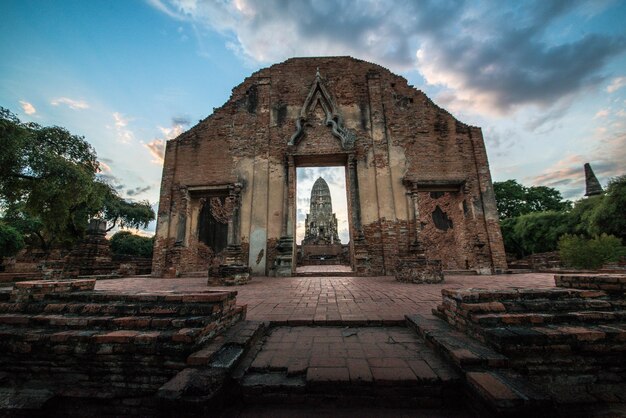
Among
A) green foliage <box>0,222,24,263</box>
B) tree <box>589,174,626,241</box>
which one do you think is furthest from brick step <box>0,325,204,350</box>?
tree <box>589,174,626,241</box>

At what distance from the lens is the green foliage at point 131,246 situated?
2044 centimetres

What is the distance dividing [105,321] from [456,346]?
9.67 ft

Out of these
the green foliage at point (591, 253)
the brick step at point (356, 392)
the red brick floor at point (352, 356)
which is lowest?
the brick step at point (356, 392)

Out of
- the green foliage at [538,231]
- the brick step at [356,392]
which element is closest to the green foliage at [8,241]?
the brick step at [356,392]

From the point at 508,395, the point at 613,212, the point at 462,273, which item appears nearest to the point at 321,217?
the point at 462,273

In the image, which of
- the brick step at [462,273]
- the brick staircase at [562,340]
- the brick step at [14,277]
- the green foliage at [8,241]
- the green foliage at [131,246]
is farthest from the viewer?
the green foliage at [131,246]

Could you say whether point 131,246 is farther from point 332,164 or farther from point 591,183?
point 591,183

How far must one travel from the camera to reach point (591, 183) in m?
23.4

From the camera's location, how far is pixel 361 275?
8344 mm

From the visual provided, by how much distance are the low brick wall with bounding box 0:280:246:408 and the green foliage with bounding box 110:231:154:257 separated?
71.3 feet

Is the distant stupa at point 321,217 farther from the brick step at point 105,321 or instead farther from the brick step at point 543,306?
the brick step at point 105,321

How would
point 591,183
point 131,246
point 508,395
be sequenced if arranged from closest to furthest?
point 508,395 → point 131,246 → point 591,183

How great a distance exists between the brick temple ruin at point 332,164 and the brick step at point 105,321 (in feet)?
20.7

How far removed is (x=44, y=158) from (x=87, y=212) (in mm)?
10801
